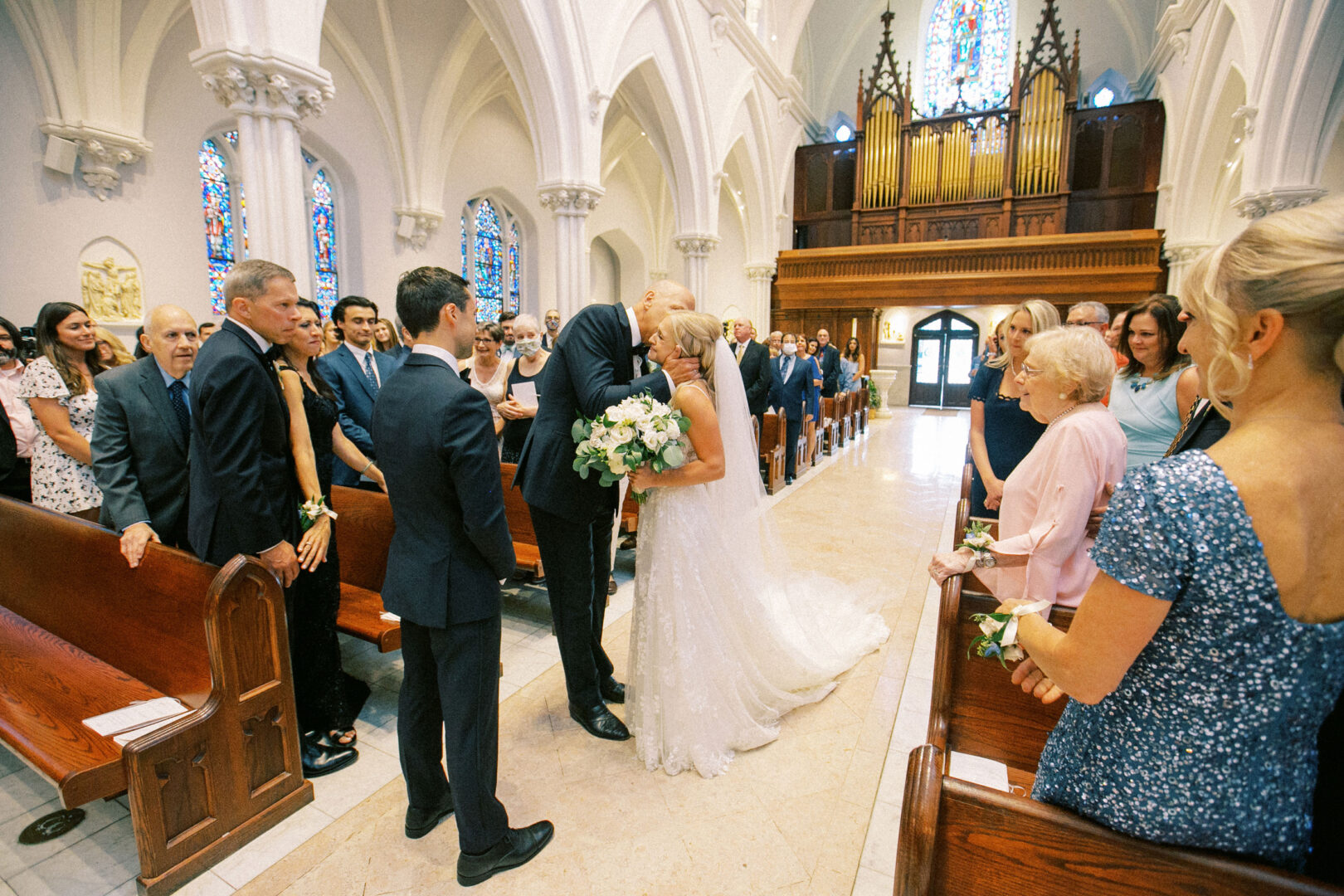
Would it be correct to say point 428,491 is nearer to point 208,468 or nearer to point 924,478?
point 208,468

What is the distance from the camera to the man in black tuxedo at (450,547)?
1.75 m

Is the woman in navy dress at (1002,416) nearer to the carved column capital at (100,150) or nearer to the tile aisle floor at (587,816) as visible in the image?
the tile aisle floor at (587,816)

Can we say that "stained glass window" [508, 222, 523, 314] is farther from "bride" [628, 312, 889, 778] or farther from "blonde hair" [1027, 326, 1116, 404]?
"blonde hair" [1027, 326, 1116, 404]

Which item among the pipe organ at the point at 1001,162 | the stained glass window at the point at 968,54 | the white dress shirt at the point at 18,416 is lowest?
the white dress shirt at the point at 18,416

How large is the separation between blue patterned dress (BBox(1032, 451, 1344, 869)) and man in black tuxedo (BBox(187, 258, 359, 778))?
2.36 m

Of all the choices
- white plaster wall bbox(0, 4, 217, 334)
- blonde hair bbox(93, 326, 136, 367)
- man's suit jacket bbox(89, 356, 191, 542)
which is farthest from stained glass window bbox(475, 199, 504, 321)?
man's suit jacket bbox(89, 356, 191, 542)

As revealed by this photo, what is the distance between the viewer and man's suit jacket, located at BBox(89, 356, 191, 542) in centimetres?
234

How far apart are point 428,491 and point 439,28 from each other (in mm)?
11463

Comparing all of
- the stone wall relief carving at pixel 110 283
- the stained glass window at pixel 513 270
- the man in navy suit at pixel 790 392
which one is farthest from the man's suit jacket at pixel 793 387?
the stained glass window at pixel 513 270

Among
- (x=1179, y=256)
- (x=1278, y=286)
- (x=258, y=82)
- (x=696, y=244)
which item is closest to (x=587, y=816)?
(x=1278, y=286)

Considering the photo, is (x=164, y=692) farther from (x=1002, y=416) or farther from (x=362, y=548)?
(x=1002, y=416)

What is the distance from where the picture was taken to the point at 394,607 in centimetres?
181

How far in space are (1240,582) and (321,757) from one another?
2919 millimetres

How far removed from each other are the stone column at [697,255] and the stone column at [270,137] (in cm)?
785
